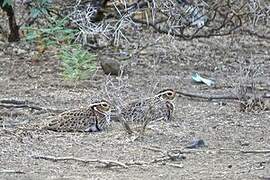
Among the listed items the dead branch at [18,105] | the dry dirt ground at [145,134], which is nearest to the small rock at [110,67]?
the dry dirt ground at [145,134]

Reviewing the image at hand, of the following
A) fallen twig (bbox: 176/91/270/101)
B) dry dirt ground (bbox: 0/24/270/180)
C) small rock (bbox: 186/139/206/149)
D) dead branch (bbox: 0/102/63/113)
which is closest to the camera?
dry dirt ground (bbox: 0/24/270/180)

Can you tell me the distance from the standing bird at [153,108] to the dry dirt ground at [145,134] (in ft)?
0.28

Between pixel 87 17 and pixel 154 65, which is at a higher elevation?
pixel 87 17

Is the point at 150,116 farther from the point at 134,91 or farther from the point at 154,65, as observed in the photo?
the point at 154,65

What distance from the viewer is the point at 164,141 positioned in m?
6.55

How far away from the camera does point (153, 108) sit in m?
7.04

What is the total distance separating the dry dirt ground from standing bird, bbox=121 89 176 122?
86 mm

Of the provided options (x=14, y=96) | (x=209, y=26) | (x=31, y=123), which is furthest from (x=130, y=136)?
(x=209, y=26)

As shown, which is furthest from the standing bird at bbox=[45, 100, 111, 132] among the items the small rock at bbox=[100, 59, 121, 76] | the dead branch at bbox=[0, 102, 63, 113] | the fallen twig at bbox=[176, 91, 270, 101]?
the small rock at bbox=[100, 59, 121, 76]

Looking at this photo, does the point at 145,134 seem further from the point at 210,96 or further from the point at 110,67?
the point at 110,67

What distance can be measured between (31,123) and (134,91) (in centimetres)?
163

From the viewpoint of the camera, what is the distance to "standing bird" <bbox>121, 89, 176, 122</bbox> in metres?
7.00

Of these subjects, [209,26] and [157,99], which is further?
[209,26]

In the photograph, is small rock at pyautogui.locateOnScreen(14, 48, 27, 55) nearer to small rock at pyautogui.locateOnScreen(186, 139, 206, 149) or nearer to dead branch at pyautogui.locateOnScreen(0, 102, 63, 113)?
dead branch at pyautogui.locateOnScreen(0, 102, 63, 113)
